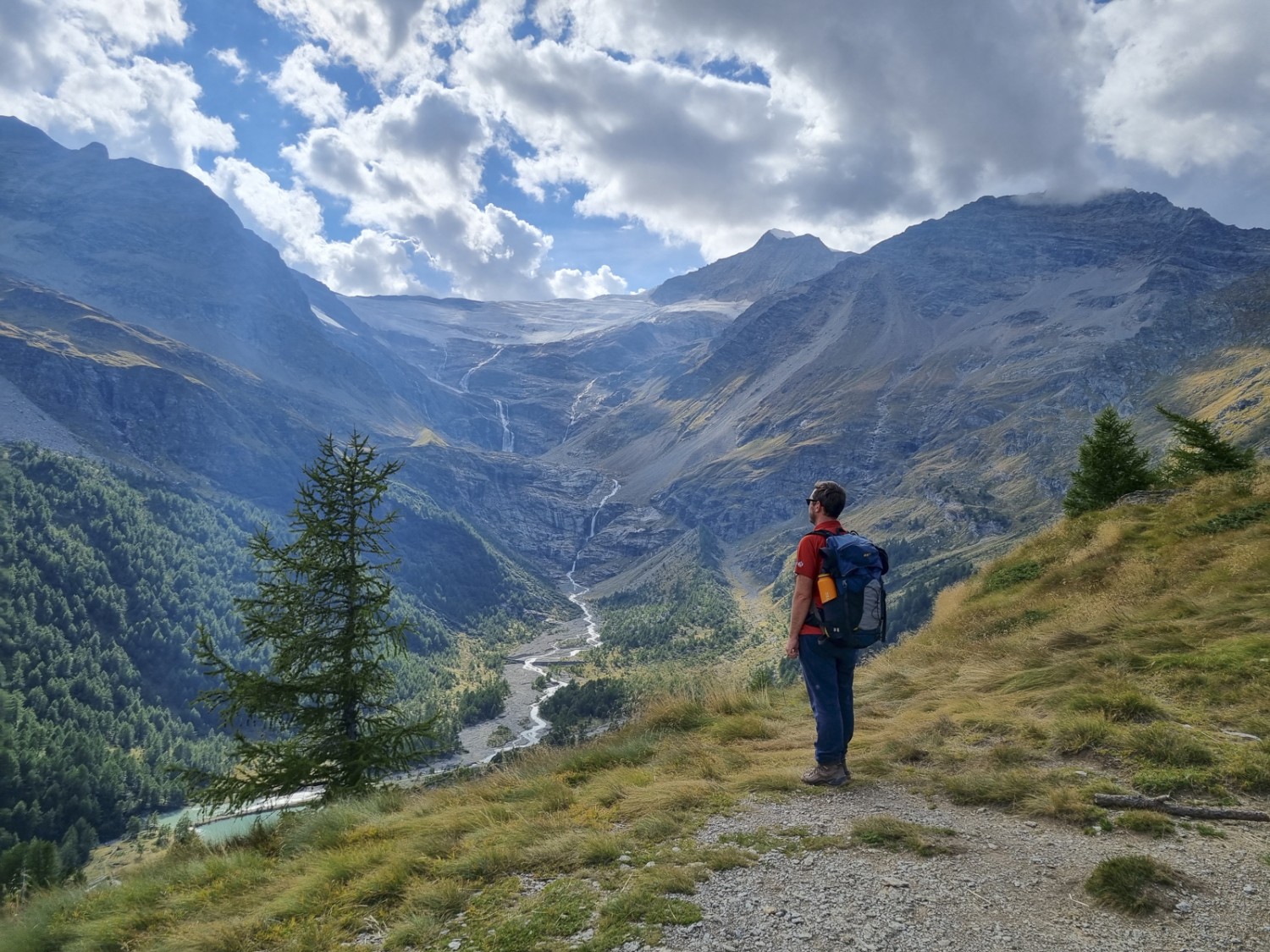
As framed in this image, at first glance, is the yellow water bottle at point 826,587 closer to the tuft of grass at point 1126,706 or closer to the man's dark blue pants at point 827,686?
the man's dark blue pants at point 827,686

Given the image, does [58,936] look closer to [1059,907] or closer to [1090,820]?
[1059,907]

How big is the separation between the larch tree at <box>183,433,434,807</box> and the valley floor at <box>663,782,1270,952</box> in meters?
11.3

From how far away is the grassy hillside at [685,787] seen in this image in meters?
6.11

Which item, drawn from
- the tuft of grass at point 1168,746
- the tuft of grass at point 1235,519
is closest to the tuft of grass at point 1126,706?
the tuft of grass at point 1168,746

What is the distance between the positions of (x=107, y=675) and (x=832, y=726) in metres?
203

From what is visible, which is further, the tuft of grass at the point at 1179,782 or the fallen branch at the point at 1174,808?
the tuft of grass at the point at 1179,782

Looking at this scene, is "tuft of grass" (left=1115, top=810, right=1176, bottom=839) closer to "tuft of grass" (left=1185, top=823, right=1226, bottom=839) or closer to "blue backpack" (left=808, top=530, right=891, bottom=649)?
"tuft of grass" (left=1185, top=823, right=1226, bottom=839)

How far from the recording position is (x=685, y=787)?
8.05 meters

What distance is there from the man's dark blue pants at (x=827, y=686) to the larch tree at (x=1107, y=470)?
20356 mm

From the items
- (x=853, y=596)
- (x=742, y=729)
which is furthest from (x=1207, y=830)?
(x=742, y=729)

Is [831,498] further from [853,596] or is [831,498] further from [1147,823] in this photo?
[1147,823]

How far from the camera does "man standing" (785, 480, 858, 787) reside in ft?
26.2

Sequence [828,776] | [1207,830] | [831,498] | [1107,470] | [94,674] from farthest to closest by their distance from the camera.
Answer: [94,674]
[1107,470]
[831,498]
[828,776]
[1207,830]

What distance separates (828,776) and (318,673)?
13.4 m
